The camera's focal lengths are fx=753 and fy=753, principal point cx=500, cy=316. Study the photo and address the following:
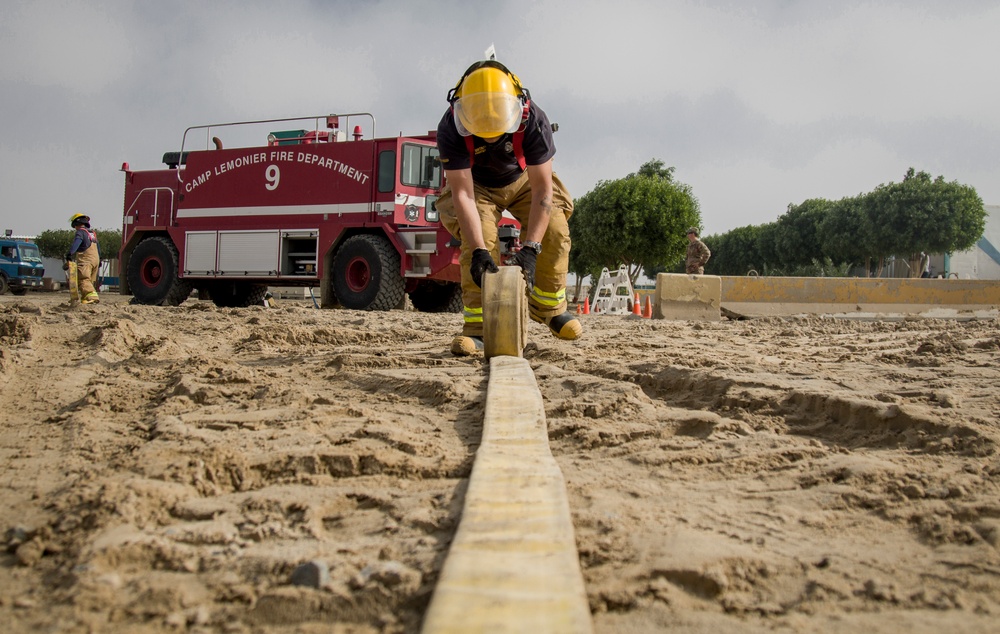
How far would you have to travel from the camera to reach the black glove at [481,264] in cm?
452

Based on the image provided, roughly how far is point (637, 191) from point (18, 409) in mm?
37553

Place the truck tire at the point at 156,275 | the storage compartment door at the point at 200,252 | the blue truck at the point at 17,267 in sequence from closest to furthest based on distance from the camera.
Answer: the storage compartment door at the point at 200,252, the truck tire at the point at 156,275, the blue truck at the point at 17,267

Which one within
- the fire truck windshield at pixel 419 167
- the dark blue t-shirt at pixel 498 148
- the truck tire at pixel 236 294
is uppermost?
the fire truck windshield at pixel 419 167

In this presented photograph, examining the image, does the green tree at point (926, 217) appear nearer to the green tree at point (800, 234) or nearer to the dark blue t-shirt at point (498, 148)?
the green tree at point (800, 234)

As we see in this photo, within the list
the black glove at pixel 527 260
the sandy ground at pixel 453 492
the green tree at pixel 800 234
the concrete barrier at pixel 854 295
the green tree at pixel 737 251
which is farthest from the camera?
the green tree at pixel 737 251

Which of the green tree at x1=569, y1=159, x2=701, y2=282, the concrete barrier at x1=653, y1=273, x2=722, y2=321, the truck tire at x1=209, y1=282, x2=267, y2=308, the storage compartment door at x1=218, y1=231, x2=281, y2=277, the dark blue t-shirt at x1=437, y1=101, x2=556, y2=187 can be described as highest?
the green tree at x1=569, y1=159, x2=701, y2=282

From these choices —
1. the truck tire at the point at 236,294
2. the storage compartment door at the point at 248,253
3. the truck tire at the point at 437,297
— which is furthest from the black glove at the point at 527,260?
the truck tire at the point at 236,294

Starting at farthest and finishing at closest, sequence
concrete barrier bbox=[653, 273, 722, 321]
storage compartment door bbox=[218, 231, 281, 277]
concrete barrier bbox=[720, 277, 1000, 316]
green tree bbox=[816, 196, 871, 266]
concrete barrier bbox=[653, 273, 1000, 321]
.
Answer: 1. green tree bbox=[816, 196, 871, 266]
2. storage compartment door bbox=[218, 231, 281, 277]
3. concrete barrier bbox=[720, 277, 1000, 316]
4. concrete barrier bbox=[653, 273, 1000, 321]
5. concrete barrier bbox=[653, 273, 722, 321]

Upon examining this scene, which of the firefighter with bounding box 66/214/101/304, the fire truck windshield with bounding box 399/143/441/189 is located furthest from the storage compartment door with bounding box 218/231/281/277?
the fire truck windshield with bounding box 399/143/441/189

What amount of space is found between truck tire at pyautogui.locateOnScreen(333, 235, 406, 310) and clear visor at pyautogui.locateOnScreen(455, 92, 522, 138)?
6.70 meters

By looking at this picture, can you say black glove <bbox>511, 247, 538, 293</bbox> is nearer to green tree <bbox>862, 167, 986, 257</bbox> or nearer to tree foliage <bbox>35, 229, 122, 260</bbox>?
green tree <bbox>862, 167, 986, 257</bbox>

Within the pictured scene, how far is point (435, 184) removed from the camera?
11.8m

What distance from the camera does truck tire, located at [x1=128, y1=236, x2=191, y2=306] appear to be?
45.2 ft

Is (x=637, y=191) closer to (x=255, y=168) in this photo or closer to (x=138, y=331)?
(x=255, y=168)
